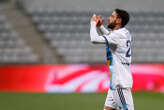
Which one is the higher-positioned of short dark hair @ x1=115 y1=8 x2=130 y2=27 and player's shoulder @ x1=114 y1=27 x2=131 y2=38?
short dark hair @ x1=115 y1=8 x2=130 y2=27

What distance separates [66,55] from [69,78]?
7.03 ft

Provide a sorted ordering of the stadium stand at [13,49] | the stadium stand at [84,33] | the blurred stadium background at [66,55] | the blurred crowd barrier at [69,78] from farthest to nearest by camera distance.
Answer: the stadium stand at [84,33], the stadium stand at [13,49], the blurred crowd barrier at [69,78], the blurred stadium background at [66,55]

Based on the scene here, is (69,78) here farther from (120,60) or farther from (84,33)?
(120,60)

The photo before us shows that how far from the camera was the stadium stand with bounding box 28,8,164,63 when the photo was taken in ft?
44.6

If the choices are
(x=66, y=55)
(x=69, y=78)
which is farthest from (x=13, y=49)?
(x=69, y=78)

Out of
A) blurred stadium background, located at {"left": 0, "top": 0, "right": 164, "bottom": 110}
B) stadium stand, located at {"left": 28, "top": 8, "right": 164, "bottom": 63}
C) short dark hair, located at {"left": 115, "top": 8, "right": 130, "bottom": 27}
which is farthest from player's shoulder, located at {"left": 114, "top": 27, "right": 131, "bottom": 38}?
stadium stand, located at {"left": 28, "top": 8, "right": 164, "bottom": 63}

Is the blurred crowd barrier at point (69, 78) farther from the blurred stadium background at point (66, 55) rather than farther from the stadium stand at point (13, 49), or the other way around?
the stadium stand at point (13, 49)

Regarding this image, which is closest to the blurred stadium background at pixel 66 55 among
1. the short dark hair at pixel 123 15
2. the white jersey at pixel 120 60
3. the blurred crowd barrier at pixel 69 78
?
the blurred crowd barrier at pixel 69 78

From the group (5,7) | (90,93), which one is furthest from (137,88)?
(5,7)

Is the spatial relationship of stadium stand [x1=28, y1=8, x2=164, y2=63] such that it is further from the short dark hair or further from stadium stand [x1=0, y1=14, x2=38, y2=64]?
the short dark hair

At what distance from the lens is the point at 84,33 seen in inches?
586

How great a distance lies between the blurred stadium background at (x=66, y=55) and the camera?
9930 millimetres

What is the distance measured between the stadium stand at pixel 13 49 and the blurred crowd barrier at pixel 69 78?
980 millimetres

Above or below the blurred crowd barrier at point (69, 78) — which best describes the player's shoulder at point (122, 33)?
above
